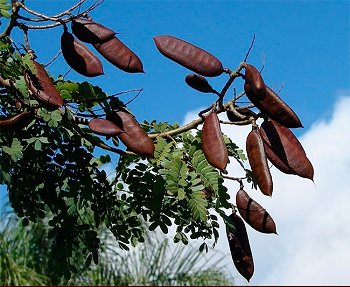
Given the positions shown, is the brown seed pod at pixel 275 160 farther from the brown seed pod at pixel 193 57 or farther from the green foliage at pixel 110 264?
the green foliage at pixel 110 264

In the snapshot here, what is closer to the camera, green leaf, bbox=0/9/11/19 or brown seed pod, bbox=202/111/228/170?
brown seed pod, bbox=202/111/228/170

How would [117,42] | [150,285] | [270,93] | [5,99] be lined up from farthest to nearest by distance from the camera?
[150,285], [5,99], [117,42], [270,93]

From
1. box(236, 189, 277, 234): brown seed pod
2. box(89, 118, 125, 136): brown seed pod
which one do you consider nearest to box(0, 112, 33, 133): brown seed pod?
box(89, 118, 125, 136): brown seed pod

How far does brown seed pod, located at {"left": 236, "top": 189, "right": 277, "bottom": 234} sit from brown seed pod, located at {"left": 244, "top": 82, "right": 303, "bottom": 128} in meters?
0.42

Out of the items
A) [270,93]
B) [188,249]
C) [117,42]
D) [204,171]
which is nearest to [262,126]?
[270,93]

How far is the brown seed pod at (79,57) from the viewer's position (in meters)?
2.60

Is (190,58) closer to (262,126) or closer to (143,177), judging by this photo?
(262,126)

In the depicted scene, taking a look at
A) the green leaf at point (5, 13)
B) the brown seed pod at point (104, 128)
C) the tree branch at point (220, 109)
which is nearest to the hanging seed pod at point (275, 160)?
the tree branch at point (220, 109)

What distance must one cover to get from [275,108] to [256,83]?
0.31 ft

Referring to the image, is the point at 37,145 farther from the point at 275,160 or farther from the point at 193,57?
the point at 275,160

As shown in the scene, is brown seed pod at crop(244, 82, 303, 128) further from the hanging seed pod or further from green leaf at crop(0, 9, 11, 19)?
green leaf at crop(0, 9, 11, 19)

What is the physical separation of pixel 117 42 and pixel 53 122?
317 mm

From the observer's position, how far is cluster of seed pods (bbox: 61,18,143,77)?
2.56 meters

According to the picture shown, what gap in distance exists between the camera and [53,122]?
8.52 ft
